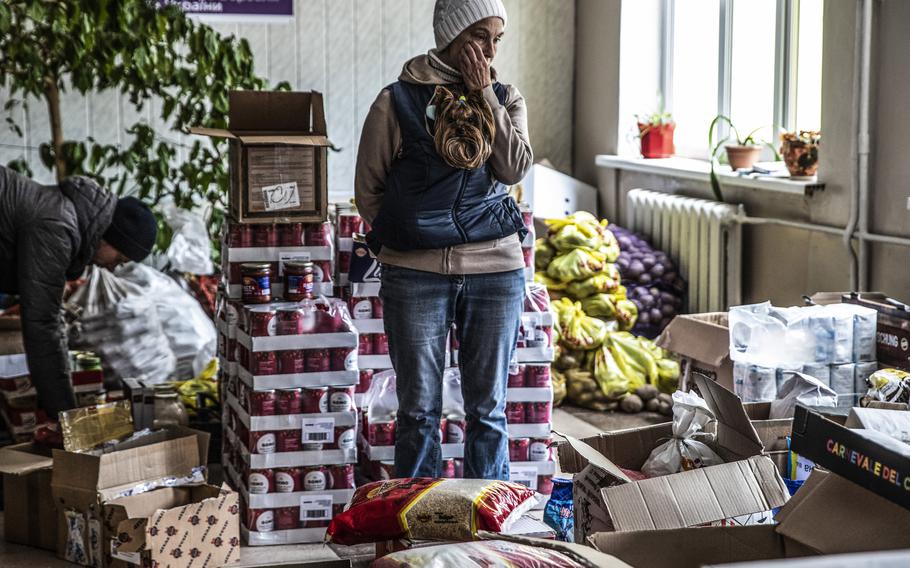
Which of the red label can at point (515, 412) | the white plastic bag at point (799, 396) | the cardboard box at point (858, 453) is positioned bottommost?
the red label can at point (515, 412)

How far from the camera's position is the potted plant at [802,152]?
184 inches

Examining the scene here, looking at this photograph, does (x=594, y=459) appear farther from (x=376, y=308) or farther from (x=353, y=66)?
(x=353, y=66)

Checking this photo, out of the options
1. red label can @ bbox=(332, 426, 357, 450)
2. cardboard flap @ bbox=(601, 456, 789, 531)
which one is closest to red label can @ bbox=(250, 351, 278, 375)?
red label can @ bbox=(332, 426, 357, 450)

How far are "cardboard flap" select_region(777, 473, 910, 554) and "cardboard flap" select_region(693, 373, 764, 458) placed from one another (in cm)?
37

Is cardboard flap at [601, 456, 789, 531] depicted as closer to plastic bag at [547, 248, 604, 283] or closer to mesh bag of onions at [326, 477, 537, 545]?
mesh bag of onions at [326, 477, 537, 545]

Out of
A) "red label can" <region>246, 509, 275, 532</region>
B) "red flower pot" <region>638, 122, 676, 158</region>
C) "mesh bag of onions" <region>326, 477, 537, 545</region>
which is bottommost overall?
"red label can" <region>246, 509, 275, 532</region>

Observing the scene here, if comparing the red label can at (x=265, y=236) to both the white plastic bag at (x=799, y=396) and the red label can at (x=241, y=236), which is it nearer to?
the red label can at (x=241, y=236)

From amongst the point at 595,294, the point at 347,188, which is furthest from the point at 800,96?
the point at 347,188

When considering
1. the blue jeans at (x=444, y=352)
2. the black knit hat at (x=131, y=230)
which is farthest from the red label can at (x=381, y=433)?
the black knit hat at (x=131, y=230)

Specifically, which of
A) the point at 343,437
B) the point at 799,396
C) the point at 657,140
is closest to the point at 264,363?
the point at 343,437

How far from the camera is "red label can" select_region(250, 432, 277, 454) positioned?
335cm

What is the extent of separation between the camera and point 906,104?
406 cm

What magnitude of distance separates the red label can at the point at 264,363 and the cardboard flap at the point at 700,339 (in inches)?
56.4

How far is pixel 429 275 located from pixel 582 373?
243cm
